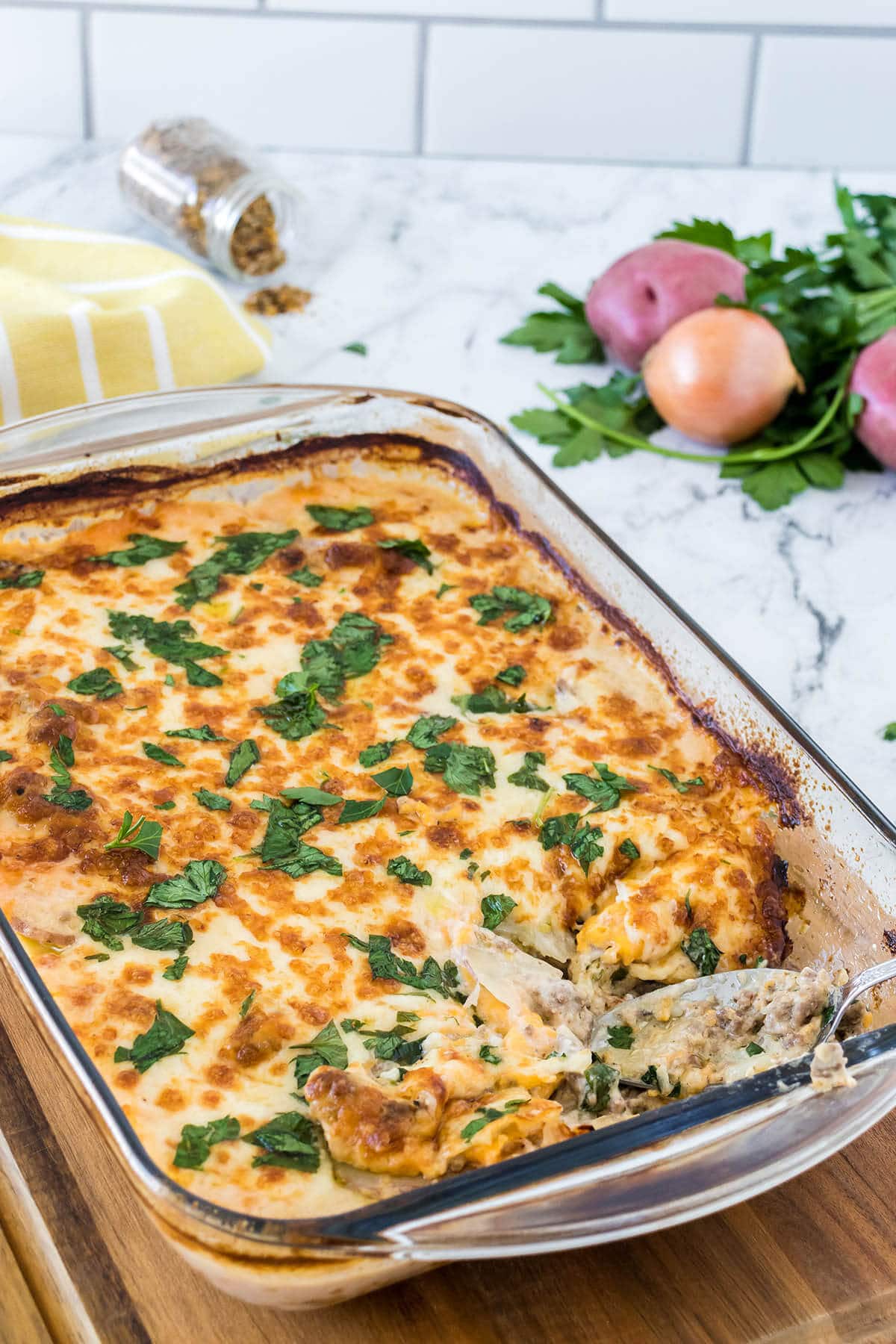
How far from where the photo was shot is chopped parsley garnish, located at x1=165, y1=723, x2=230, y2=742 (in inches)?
80.4

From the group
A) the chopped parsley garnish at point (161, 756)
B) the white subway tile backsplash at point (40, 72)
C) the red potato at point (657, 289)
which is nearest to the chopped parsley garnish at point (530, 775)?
the chopped parsley garnish at point (161, 756)

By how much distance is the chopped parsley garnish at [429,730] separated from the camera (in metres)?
2.07

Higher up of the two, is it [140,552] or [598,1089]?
[140,552]

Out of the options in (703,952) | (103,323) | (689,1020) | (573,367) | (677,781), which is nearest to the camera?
(689,1020)

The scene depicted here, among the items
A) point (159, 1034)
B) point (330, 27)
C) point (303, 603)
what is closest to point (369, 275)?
point (330, 27)

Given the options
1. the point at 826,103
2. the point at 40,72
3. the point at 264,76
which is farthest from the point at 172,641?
the point at 826,103

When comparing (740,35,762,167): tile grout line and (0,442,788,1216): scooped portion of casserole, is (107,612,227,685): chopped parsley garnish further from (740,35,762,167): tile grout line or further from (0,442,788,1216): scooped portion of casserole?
(740,35,762,167): tile grout line

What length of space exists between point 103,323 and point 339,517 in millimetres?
706

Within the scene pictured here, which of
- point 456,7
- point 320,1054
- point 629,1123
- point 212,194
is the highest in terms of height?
point 456,7

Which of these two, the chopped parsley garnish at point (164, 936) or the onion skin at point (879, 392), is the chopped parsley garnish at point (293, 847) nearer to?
the chopped parsley garnish at point (164, 936)

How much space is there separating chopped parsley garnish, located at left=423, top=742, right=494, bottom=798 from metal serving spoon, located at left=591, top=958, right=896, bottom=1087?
15.2 inches

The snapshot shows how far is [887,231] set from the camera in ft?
10.6

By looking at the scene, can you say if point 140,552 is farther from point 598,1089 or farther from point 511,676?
point 598,1089

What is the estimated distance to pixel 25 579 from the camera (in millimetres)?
2285
